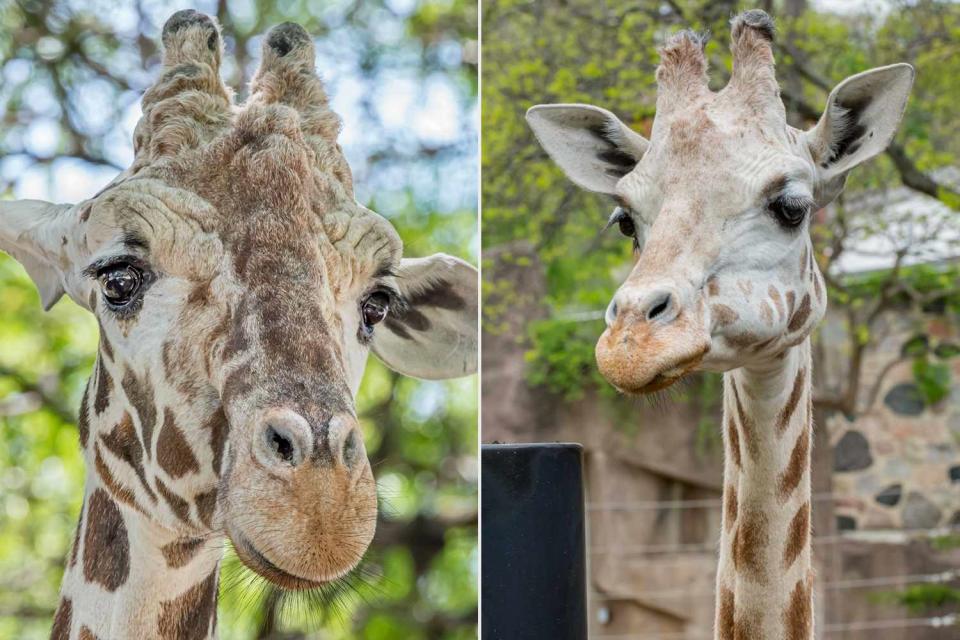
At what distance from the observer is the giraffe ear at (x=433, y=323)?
74.9 inches

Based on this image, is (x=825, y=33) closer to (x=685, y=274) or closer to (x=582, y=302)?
(x=582, y=302)

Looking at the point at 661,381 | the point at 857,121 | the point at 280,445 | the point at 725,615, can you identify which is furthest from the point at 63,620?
the point at 857,121

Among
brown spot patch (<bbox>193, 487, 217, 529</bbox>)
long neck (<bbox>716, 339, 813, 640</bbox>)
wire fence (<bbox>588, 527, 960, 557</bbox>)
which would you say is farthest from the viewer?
wire fence (<bbox>588, 527, 960, 557</bbox>)

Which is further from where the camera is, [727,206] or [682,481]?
[682,481]

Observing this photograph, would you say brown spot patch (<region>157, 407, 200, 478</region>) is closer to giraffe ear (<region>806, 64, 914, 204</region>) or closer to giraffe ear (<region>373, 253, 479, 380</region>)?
giraffe ear (<region>373, 253, 479, 380</region>)

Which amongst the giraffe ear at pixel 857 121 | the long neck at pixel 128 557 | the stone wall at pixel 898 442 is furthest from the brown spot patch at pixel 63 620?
the stone wall at pixel 898 442

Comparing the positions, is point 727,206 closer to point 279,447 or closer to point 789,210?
point 789,210

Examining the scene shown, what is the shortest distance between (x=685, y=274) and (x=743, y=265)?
0.12m

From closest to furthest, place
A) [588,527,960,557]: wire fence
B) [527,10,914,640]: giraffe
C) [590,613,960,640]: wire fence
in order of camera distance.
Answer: [527,10,914,640]: giraffe, [590,613,960,640]: wire fence, [588,527,960,557]: wire fence

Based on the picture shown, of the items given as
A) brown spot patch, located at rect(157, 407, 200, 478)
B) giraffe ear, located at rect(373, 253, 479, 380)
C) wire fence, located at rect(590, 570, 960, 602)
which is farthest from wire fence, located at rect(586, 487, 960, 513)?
brown spot patch, located at rect(157, 407, 200, 478)

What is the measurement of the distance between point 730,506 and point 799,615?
0.62 ft

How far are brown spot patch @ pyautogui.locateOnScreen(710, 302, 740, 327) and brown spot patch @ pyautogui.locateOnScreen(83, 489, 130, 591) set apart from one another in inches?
32.8

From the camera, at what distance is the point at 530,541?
1.85m

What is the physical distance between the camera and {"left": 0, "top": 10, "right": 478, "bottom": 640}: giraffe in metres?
1.32
